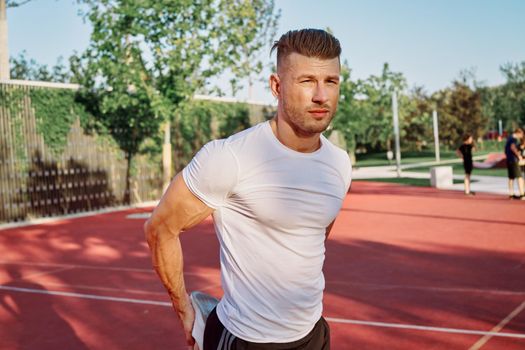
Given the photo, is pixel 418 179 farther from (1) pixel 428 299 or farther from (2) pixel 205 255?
(1) pixel 428 299

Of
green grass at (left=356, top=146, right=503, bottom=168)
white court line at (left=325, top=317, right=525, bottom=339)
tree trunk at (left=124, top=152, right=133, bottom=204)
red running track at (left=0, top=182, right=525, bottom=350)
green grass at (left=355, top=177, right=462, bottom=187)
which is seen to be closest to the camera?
white court line at (left=325, top=317, right=525, bottom=339)

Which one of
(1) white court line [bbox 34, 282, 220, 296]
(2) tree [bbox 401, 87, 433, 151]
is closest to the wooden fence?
(1) white court line [bbox 34, 282, 220, 296]

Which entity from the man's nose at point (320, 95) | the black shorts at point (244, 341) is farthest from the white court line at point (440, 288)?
the man's nose at point (320, 95)

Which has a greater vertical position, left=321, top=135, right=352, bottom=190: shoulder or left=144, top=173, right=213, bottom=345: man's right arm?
left=321, top=135, right=352, bottom=190: shoulder

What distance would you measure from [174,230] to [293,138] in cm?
54

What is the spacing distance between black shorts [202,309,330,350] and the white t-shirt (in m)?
0.02

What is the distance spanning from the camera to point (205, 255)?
419 inches

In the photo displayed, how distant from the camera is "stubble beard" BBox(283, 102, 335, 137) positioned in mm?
2279

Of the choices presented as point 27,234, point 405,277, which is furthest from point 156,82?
point 405,277

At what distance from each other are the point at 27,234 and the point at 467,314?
1091 centimetres

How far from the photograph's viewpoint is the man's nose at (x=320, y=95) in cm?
226

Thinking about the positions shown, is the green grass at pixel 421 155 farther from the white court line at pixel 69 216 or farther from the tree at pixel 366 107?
the white court line at pixel 69 216

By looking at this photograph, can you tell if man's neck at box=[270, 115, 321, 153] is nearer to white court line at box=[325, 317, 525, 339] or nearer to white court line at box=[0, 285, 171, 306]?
white court line at box=[325, 317, 525, 339]

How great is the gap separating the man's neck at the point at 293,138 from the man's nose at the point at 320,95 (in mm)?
131
